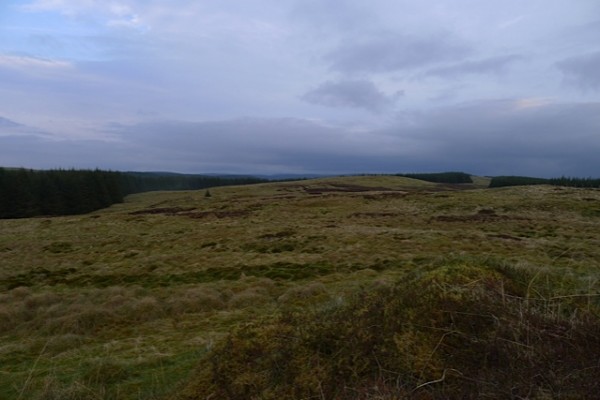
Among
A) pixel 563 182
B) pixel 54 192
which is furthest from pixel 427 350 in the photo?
pixel 563 182

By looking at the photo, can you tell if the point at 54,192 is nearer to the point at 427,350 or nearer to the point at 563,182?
the point at 427,350

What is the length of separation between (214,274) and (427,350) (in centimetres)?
1458

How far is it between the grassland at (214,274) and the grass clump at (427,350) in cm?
6

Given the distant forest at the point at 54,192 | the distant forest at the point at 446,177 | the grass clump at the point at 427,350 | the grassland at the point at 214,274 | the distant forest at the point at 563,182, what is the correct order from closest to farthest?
the grass clump at the point at 427,350 → the grassland at the point at 214,274 → the distant forest at the point at 54,192 → the distant forest at the point at 563,182 → the distant forest at the point at 446,177

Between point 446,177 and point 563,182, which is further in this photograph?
point 446,177

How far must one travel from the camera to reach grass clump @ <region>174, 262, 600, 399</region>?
9.61 ft

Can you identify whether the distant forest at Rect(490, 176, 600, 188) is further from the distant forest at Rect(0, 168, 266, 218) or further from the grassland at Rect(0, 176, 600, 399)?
the distant forest at Rect(0, 168, 266, 218)

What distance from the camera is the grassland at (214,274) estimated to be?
4.95m

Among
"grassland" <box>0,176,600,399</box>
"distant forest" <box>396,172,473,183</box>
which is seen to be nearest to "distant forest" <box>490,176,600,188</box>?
"distant forest" <box>396,172,473,183</box>

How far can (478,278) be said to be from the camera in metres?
4.29

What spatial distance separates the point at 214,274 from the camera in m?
16.9

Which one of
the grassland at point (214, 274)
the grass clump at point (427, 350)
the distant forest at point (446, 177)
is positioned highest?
the distant forest at point (446, 177)

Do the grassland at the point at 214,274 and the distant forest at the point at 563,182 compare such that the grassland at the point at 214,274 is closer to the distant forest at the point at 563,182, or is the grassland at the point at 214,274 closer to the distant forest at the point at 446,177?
the distant forest at the point at 563,182

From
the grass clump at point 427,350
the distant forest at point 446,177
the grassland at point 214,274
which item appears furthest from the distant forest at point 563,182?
the grass clump at point 427,350
